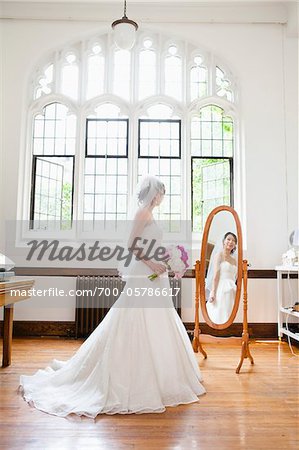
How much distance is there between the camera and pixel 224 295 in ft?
12.9

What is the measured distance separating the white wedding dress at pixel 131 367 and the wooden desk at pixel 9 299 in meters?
0.75

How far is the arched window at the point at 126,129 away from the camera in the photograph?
5.53 meters

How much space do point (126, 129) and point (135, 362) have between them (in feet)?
12.9

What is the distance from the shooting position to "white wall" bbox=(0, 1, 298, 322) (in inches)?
207

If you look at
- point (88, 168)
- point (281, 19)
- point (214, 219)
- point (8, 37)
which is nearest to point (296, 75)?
point (281, 19)

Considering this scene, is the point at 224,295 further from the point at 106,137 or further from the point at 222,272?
the point at 106,137

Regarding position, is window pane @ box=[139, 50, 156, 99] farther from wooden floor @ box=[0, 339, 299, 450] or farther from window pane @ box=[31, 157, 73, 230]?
wooden floor @ box=[0, 339, 299, 450]

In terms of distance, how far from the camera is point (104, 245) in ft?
17.5

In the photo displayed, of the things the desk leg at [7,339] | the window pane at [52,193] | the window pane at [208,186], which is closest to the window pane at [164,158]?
the window pane at [208,186]

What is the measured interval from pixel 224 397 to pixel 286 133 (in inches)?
158

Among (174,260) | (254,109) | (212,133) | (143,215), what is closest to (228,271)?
(174,260)

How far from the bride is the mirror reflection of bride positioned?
1.02 meters

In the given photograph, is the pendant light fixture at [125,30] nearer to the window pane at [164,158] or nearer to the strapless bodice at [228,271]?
the window pane at [164,158]

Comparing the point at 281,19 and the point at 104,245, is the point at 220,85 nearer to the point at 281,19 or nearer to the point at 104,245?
the point at 281,19
